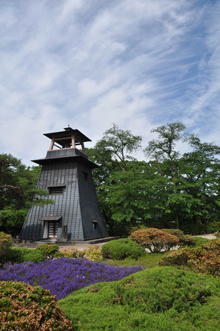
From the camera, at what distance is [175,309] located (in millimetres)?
3279

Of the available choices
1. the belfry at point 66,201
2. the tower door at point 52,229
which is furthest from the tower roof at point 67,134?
the tower door at point 52,229

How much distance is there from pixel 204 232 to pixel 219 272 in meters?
23.3

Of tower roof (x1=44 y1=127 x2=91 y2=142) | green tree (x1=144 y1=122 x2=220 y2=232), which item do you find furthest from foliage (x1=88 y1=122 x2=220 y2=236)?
tower roof (x1=44 y1=127 x2=91 y2=142)

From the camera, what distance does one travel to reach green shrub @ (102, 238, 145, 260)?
9547mm

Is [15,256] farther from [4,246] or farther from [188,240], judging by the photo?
[188,240]

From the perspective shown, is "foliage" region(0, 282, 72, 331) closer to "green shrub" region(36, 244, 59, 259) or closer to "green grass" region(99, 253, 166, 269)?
"green grass" region(99, 253, 166, 269)

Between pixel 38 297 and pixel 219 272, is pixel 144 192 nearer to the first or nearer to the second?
pixel 219 272

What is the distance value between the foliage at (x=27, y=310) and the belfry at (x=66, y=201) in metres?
15.5

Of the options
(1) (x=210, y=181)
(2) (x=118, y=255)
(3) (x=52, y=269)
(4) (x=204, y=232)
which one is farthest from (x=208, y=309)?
(4) (x=204, y=232)

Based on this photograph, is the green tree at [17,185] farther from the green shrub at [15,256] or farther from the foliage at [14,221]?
the green shrub at [15,256]

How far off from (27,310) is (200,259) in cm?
438

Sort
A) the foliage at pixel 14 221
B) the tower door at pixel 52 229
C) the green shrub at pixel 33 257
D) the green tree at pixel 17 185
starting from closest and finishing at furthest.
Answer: the green shrub at pixel 33 257
the green tree at pixel 17 185
the tower door at pixel 52 229
the foliage at pixel 14 221

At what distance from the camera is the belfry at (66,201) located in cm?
1847

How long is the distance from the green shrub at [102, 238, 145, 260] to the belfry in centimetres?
813
